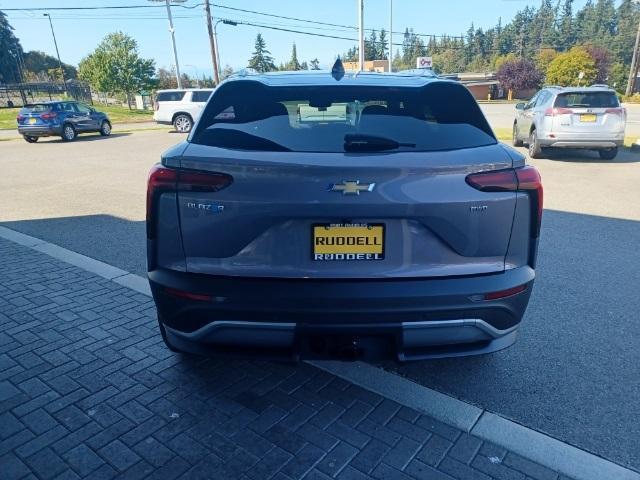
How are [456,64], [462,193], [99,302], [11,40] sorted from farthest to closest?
[456,64]
[11,40]
[99,302]
[462,193]

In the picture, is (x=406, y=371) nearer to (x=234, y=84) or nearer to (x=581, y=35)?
(x=234, y=84)

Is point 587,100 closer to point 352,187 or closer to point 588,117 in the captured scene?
point 588,117

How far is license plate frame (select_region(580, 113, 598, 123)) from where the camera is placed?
35.1ft

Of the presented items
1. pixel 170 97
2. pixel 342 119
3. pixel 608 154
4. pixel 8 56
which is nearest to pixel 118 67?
pixel 170 97

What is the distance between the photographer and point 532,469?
2.24 meters

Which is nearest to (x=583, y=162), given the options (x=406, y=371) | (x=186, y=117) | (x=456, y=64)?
(x=406, y=371)

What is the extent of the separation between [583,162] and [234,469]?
11730 mm

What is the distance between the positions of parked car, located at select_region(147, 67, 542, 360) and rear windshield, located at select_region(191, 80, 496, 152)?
2 cm

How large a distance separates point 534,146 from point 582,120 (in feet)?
3.91

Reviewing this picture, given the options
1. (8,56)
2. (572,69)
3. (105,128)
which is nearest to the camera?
(105,128)

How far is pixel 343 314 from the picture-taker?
2.26 meters

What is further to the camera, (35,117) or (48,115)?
(48,115)

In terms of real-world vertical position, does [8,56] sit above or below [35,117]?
above

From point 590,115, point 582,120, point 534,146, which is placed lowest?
point 534,146
